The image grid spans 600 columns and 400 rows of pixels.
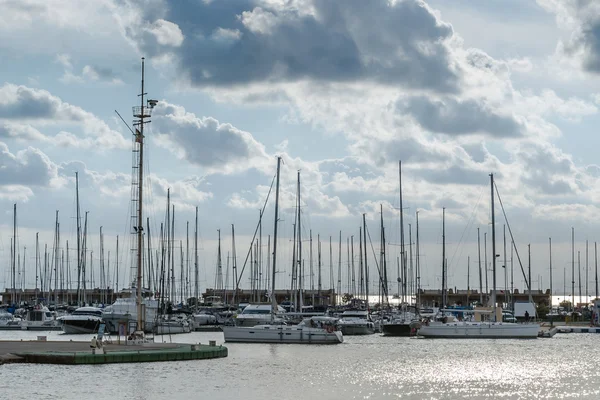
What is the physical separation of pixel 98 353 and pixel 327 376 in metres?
12.5

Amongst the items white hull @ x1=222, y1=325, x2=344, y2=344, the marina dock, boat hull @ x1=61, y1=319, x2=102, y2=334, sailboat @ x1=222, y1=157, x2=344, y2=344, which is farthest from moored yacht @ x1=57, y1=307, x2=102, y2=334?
the marina dock

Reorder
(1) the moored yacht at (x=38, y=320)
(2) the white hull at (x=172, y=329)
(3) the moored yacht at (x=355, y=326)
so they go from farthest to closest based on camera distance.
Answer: (1) the moored yacht at (x=38, y=320)
(3) the moored yacht at (x=355, y=326)
(2) the white hull at (x=172, y=329)

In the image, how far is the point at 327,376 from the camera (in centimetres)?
5609

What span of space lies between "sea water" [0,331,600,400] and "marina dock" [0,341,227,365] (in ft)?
1.53

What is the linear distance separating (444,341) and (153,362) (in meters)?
38.6

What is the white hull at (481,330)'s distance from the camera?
289 ft

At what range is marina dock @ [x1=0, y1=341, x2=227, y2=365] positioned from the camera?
52219 millimetres

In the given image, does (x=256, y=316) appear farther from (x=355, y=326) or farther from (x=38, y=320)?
(x=38, y=320)

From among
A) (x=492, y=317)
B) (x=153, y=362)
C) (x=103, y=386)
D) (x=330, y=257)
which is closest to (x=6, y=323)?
(x=330, y=257)

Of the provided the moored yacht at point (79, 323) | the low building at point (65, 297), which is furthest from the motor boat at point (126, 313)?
the low building at point (65, 297)

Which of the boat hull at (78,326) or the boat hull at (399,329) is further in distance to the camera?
the boat hull at (78,326)

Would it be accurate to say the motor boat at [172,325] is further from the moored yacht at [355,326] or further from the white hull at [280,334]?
the moored yacht at [355,326]

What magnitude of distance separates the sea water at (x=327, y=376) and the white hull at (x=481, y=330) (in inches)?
431

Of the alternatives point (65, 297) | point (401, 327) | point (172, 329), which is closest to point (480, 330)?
point (401, 327)
